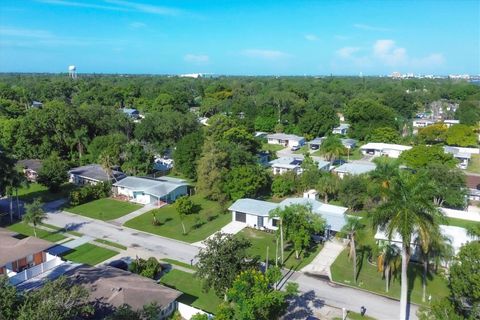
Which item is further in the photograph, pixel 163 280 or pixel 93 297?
pixel 163 280

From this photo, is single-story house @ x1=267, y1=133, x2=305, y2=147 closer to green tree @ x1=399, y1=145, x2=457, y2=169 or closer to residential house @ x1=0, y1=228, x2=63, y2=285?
green tree @ x1=399, y1=145, x2=457, y2=169

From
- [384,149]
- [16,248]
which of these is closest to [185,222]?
[16,248]

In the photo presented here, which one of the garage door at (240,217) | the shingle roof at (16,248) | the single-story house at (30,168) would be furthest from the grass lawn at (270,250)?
the single-story house at (30,168)

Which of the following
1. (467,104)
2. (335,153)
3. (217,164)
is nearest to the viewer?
(217,164)

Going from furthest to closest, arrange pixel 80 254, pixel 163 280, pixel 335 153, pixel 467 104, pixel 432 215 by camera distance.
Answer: pixel 467 104, pixel 335 153, pixel 80 254, pixel 163 280, pixel 432 215

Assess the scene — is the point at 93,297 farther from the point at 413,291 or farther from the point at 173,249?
the point at 413,291

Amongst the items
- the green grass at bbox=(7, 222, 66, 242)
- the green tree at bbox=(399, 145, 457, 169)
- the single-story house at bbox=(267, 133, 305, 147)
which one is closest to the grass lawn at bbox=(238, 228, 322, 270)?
the green grass at bbox=(7, 222, 66, 242)

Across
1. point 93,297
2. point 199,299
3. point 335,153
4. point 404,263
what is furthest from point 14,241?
point 335,153

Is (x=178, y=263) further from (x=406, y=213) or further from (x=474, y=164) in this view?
(x=474, y=164)
